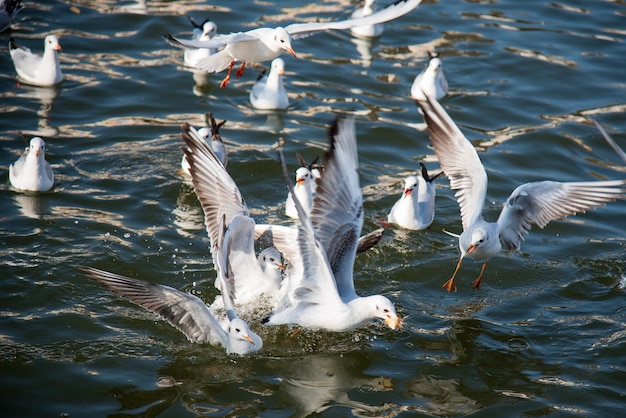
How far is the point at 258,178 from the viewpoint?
11.3 meters

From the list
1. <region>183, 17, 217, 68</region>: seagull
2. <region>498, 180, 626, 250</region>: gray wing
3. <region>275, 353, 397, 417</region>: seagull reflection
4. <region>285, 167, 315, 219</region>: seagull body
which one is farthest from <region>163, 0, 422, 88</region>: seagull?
<region>183, 17, 217, 68</region>: seagull

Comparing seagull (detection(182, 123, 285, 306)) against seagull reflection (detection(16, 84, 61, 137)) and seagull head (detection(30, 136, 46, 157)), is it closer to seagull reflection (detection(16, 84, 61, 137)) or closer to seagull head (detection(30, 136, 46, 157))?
seagull head (detection(30, 136, 46, 157))

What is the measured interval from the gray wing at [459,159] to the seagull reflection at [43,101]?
5.67 m

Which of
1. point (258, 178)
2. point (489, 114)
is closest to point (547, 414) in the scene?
point (258, 178)

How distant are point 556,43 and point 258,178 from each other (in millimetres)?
7979

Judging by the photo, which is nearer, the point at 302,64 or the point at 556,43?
the point at 302,64

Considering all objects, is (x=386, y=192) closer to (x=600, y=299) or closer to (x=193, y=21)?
(x=600, y=299)

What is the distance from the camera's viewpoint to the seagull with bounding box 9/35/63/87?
518 inches

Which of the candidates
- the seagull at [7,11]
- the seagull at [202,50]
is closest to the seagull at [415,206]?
the seagull at [202,50]

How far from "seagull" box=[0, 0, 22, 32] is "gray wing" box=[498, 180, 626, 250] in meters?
9.96

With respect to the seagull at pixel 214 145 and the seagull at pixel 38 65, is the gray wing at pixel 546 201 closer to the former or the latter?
the seagull at pixel 214 145

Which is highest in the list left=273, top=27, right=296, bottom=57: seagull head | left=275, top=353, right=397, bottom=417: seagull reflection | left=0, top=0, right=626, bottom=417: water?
left=273, top=27, right=296, bottom=57: seagull head

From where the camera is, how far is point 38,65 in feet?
43.3

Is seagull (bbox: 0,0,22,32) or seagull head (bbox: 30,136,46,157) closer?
seagull head (bbox: 30,136,46,157)
